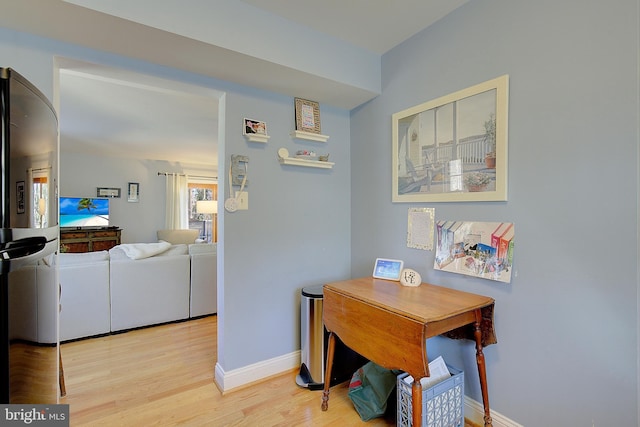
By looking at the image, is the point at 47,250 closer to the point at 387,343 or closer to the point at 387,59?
the point at 387,343

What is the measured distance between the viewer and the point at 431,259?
181 cm

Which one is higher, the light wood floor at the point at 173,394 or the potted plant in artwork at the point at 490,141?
the potted plant in artwork at the point at 490,141

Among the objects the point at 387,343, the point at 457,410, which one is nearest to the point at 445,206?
the point at 387,343

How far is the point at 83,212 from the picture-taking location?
538cm

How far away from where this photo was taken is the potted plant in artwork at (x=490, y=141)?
4.93 ft

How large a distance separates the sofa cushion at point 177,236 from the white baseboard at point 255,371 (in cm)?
448

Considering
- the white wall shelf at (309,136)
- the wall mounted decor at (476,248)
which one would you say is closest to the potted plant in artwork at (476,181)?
the wall mounted decor at (476,248)

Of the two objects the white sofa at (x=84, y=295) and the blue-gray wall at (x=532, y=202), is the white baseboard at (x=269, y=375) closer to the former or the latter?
the blue-gray wall at (x=532, y=202)

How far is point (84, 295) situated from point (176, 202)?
3.82 metres

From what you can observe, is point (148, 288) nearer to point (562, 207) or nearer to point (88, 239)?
point (88, 239)

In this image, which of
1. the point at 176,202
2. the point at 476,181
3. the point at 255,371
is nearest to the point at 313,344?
the point at 255,371

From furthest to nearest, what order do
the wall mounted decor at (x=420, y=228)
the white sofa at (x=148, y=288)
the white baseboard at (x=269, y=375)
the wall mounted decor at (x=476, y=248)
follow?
the white sofa at (x=148, y=288) → the wall mounted decor at (x=420, y=228) → the white baseboard at (x=269, y=375) → the wall mounted decor at (x=476, y=248)

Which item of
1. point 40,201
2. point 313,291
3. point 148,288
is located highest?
point 40,201

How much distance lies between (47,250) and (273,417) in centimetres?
146
